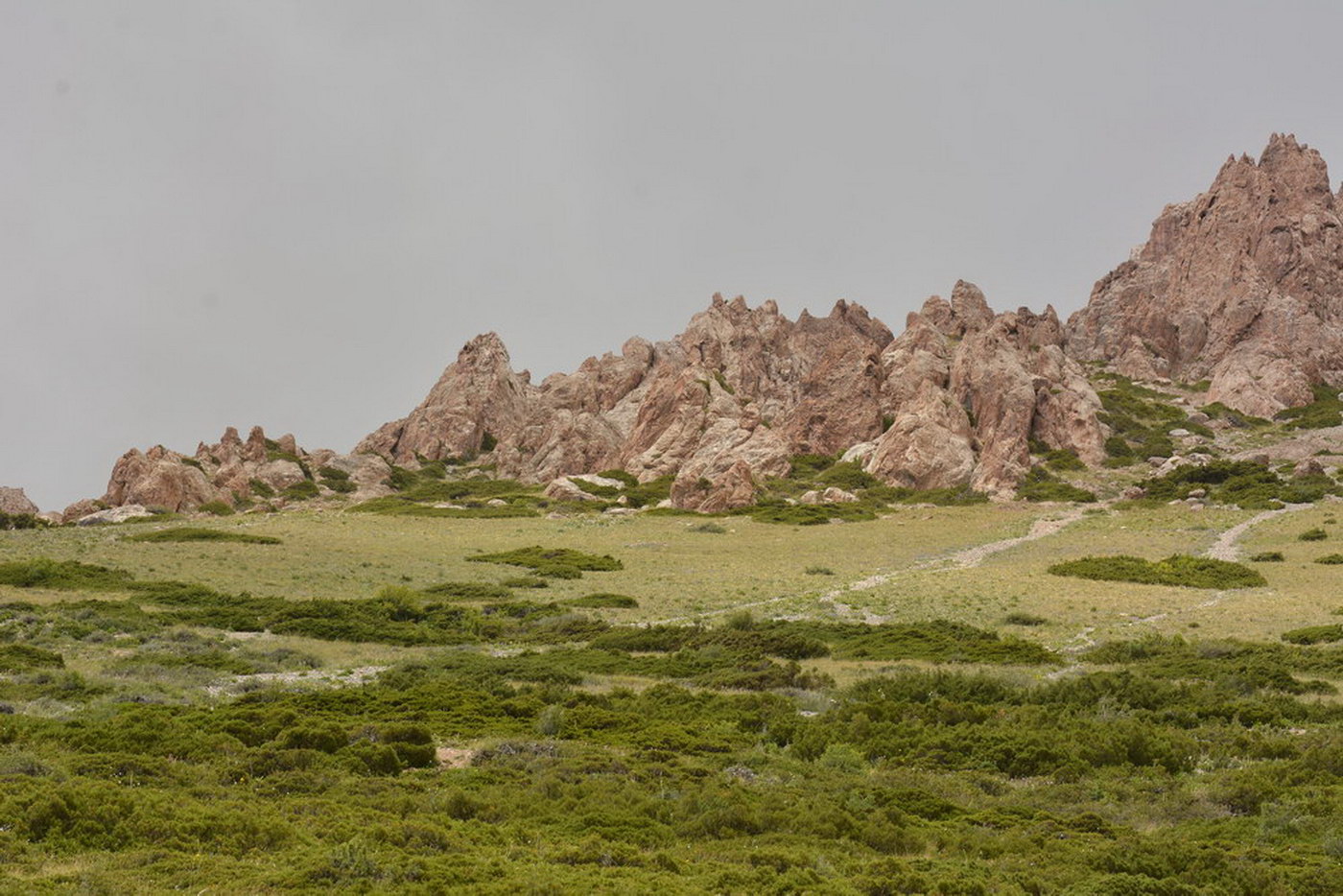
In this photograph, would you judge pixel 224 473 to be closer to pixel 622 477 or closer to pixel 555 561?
pixel 622 477

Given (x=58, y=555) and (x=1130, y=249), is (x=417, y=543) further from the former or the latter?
(x=1130, y=249)

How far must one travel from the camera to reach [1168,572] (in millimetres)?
45969

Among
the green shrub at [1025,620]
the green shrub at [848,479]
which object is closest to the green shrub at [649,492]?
the green shrub at [848,479]

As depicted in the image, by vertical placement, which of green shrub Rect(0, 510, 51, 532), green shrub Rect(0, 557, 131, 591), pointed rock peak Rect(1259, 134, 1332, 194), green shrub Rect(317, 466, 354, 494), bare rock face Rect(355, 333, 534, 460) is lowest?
green shrub Rect(0, 557, 131, 591)

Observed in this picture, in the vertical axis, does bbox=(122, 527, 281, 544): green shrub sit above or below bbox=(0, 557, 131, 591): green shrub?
above

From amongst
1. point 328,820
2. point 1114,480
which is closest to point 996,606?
point 328,820

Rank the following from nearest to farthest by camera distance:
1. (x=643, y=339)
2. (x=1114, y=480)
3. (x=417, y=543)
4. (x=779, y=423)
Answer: (x=417, y=543) → (x=1114, y=480) → (x=779, y=423) → (x=643, y=339)

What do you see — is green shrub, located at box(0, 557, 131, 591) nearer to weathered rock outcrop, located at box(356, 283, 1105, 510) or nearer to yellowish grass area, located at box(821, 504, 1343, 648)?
yellowish grass area, located at box(821, 504, 1343, 648)

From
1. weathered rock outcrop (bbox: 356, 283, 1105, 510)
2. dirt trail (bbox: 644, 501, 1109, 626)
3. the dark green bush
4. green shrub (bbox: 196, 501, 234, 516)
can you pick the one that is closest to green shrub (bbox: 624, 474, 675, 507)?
weathered rock outcrop (bbox: 356, 283, 1105, 510)

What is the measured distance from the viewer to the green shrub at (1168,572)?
43.8m

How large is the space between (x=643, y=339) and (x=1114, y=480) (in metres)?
81.4

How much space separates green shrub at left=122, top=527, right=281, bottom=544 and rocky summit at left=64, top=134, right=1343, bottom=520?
104ft

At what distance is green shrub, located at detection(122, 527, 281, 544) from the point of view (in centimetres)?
5712

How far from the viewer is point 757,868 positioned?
11.8 meters
